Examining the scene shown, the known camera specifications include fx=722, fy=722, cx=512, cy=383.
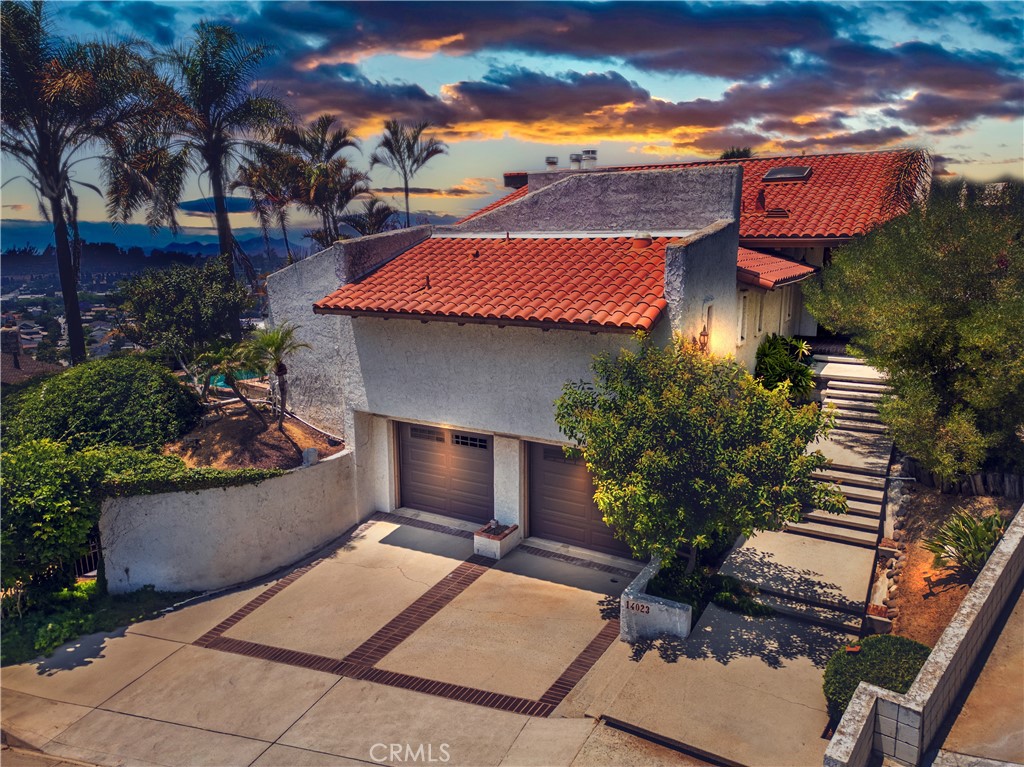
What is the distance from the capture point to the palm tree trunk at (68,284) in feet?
68.3

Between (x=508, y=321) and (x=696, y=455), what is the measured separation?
4.33 meters

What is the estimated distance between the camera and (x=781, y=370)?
1833 cm

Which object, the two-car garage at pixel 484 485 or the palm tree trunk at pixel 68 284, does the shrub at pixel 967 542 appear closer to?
the two-car garage at pixel 484 485

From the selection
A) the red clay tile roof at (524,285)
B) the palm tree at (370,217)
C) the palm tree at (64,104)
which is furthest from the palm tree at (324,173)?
the red clay tile roof at (524,285)

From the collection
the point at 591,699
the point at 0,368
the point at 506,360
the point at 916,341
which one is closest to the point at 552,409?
the point at 506,360

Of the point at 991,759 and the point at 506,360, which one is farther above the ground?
the point at 506,360

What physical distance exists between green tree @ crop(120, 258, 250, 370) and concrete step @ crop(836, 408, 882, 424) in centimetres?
1654

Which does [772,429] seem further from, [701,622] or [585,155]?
[585,155]

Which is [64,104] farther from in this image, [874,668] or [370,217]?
[874,668]

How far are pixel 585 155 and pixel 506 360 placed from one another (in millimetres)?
10431

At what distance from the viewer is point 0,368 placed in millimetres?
21391

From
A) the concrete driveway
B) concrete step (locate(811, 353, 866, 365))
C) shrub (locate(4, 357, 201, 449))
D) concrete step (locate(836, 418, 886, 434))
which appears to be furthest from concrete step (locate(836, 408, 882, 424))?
shrub (locate(4, 357, 201, 449))

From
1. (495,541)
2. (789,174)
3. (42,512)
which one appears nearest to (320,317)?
(495,541)

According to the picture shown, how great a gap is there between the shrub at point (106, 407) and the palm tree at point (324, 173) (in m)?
13.8
